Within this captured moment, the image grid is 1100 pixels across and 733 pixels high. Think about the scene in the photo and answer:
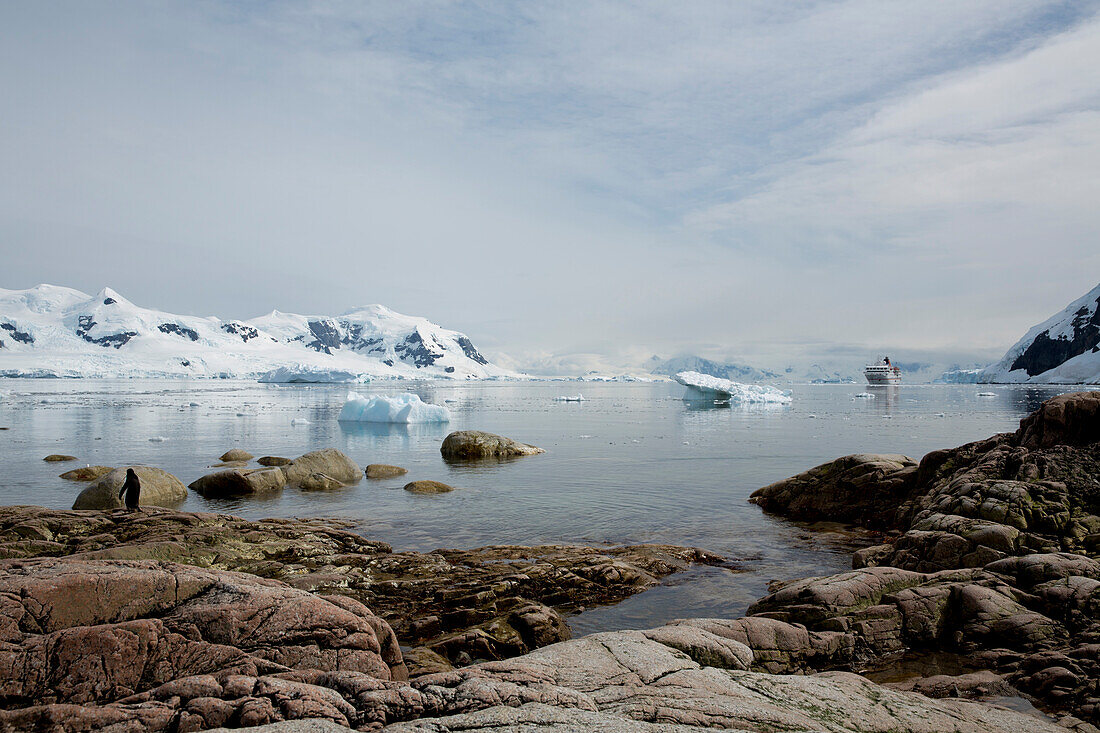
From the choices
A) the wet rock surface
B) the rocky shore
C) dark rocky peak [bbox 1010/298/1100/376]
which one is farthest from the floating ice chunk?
dark rocky peak [bbox 1010/298/1100/376]

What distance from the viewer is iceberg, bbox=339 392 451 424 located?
38.8 m

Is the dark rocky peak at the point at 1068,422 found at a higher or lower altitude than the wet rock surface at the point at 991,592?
higher

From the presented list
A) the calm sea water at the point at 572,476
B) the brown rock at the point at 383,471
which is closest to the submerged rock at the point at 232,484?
the calm sea water at the point at 572,476

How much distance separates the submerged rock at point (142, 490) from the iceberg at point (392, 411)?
70.4 ft

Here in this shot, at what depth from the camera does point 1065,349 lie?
127 m

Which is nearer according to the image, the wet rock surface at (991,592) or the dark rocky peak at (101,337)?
the wet rock surface at (991,592)

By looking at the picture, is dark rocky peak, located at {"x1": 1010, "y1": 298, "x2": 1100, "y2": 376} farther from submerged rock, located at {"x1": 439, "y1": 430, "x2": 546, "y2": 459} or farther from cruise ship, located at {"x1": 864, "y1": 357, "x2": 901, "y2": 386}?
submerged rock, located at {"x1": 439, "y1": 430, "x2": 546, "y2": 459}

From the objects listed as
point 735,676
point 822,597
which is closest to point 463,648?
point 735,676

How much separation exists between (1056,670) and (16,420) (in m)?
48.6

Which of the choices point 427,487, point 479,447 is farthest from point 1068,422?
point 479,447

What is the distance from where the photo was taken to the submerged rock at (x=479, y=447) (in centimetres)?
2473

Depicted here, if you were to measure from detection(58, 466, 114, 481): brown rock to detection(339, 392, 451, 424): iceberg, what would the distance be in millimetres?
19958

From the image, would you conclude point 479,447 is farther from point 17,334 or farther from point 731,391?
point 17,334

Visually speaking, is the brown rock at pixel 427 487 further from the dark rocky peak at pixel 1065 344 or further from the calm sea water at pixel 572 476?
the dark rocky peak at pixel 1065 344
